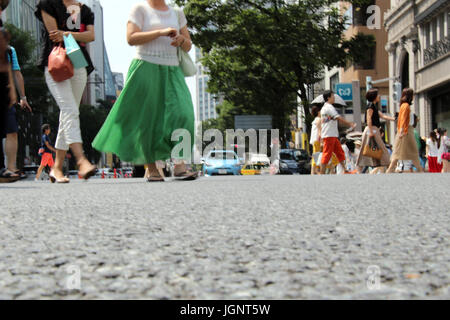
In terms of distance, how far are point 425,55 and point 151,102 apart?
869 inches

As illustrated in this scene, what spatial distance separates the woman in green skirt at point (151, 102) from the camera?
7012mm

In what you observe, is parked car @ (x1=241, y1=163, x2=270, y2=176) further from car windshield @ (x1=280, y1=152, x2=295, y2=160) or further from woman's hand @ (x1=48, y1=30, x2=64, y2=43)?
woman's hand @ (x1=48, y1=30, x2=64, y2=43)

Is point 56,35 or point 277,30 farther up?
point 277,30

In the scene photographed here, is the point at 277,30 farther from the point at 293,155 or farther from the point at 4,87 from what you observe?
the point at 4,87

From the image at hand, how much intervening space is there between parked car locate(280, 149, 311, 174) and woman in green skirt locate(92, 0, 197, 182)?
1772 cm

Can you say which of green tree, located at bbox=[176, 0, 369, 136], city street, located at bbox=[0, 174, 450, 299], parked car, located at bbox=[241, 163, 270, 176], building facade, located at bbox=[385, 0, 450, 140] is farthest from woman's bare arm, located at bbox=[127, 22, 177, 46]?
parked car, located at bbox=[241, 163, 270, 176]

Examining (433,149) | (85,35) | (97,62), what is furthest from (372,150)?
(97,62)

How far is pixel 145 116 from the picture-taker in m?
7.11

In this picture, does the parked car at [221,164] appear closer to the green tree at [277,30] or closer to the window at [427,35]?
the green tree at [277,30]

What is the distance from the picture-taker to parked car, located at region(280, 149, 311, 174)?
24781 mm

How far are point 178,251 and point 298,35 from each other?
20206 millimetres

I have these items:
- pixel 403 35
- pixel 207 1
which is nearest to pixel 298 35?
pixel 207 1

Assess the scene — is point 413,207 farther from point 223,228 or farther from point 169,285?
point 169,285

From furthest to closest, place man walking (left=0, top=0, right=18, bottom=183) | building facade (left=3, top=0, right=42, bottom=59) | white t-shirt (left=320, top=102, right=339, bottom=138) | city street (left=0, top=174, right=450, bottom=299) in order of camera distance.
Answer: building facade (left=3, top=0, right=42, bottom=59) → white t-shirt (left=320, top=102, right=339, bottom=138) → man walking (left=0, top=0, right=18, bottom=183) → city street (left=0, top=174, right=450, bottom=299)
